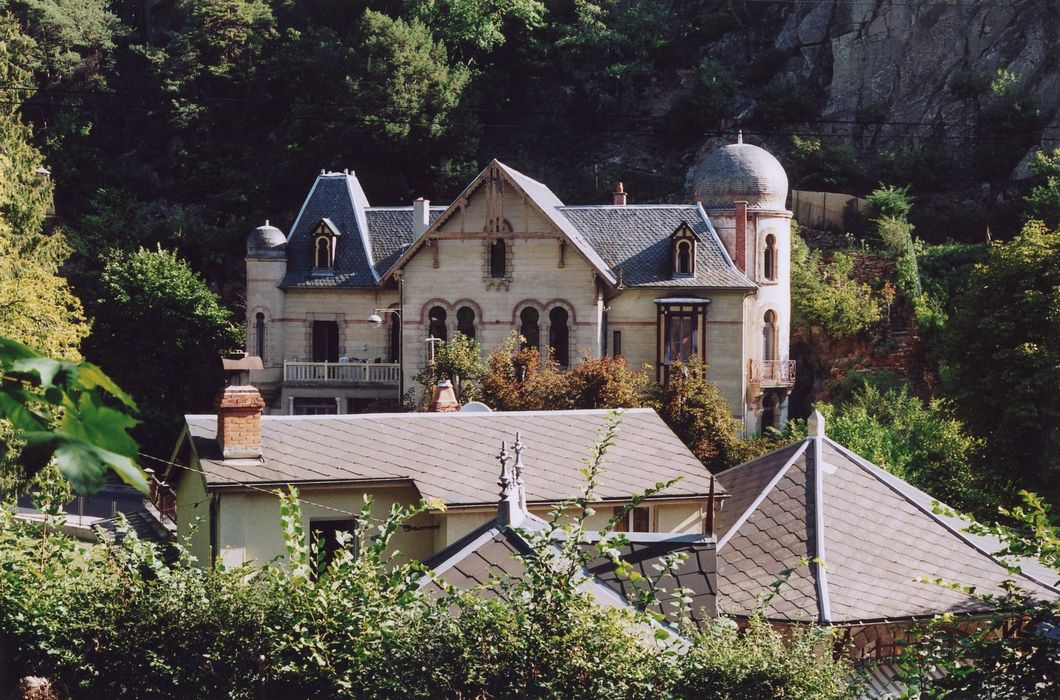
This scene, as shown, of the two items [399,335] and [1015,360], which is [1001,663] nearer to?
[1015,360]

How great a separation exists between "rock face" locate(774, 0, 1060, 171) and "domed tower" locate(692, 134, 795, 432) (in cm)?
1698

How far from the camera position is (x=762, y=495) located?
57.8 feet

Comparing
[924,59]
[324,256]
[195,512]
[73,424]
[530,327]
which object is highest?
[924,59]

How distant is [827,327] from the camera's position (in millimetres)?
43438

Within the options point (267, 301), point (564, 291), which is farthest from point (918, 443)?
point (267, 301)

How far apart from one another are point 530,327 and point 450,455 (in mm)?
19547

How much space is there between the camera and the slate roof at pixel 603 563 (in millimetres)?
12141

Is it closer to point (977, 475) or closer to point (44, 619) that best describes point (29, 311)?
point (44, 619)

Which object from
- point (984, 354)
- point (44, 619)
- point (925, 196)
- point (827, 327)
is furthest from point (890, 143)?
point (44, 619)

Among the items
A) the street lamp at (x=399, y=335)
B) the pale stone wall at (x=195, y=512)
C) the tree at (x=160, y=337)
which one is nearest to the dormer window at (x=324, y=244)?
the street lamp at (x=399, y=335)

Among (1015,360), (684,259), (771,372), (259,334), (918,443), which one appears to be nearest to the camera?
(1015,360)

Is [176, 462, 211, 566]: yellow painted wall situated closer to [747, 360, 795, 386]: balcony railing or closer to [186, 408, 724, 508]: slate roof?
[186, 408, 724, 508]: slate roof

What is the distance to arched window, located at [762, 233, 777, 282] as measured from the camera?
129ft

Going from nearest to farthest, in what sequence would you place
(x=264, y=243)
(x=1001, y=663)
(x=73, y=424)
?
(x=73, y=424) → (x=1001, y=663) → (x=264, y=243)
